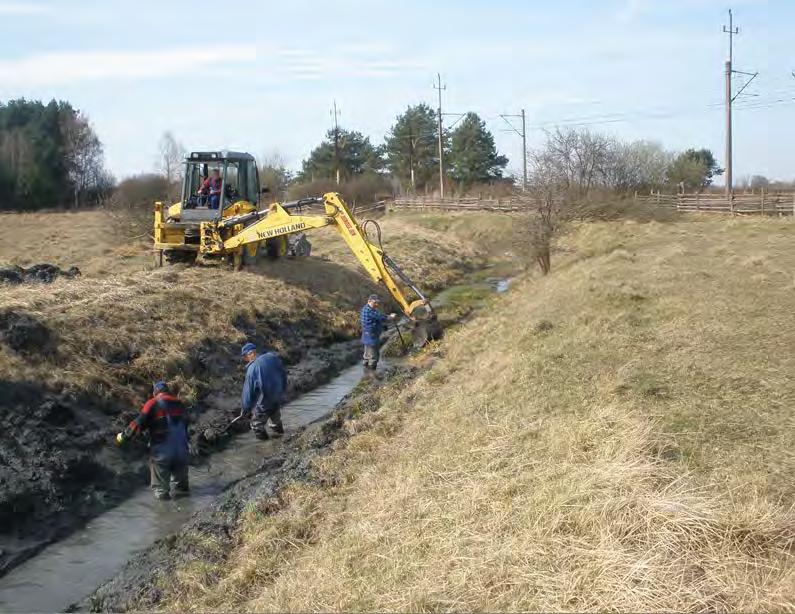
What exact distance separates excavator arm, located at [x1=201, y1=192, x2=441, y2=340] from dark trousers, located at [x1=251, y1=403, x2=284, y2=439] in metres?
5.48

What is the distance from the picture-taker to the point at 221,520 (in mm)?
8820

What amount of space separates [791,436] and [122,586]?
6352 mm

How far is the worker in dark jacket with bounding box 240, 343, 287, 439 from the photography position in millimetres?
11695

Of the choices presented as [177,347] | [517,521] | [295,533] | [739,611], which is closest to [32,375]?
[177,347]

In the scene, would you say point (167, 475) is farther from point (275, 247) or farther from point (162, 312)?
point (275, 247)

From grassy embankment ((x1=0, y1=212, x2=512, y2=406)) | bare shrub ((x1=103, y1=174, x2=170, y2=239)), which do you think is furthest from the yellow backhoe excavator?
bare shrub ((x1=103, y1=174, x2=170, y2=239))

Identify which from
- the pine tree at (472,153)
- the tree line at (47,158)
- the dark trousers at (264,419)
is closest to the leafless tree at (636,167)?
A: the pine tree at (472,153)

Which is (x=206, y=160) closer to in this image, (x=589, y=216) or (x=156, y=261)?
(x=156, y=261)

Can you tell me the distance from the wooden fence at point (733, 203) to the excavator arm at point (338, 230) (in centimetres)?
2547

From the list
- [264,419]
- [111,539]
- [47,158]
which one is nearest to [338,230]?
[264,419]

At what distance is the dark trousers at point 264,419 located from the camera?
39.5ft

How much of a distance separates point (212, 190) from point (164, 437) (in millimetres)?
12685

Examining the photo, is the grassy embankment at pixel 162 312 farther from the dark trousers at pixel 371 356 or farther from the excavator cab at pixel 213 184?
the dark trousers at pixel 371 356

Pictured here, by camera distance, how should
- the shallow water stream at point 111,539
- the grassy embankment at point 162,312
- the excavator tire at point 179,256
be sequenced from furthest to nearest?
the excavator tire at point 179,256, the grassy embankment at point 162,312, the shallow water stream at point 111,539
